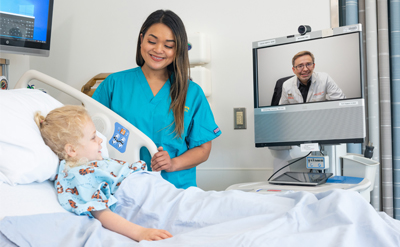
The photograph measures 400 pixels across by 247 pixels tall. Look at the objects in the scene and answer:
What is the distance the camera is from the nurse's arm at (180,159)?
1398 millimetres

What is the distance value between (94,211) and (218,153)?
3.96 feet

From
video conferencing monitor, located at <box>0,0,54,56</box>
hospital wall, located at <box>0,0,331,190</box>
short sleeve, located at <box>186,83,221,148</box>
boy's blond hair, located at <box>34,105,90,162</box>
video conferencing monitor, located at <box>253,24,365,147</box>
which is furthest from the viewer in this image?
hospital wall, located at <box>0,0,331,190</box>

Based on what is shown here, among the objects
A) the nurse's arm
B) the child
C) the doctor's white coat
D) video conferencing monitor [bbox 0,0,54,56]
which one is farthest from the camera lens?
video conferencing monitor [bbox 0,0,54,56]

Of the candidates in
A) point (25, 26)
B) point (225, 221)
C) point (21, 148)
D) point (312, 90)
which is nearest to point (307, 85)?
point (312, 90)

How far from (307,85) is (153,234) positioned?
1.04 m

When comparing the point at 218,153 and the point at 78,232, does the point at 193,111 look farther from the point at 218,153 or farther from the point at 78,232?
the point at 78,232

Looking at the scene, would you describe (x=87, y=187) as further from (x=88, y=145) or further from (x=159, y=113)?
(x=159, y=113)

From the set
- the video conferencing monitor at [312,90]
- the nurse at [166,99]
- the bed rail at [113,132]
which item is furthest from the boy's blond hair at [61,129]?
the video conferencing monitor at [312,90]

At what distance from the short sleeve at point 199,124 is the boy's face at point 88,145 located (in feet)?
1.86

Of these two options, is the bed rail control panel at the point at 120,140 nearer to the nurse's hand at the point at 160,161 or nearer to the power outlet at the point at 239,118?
the nurse's hand at the point at 160,161

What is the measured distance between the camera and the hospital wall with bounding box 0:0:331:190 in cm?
201

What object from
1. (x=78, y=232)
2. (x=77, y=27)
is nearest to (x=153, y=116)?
(x=78, y=232)

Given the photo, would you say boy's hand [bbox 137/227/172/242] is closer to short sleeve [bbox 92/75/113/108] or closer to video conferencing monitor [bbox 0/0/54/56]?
short sleeve [bbox 92/75/113/108]

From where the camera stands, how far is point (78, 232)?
854 mm
